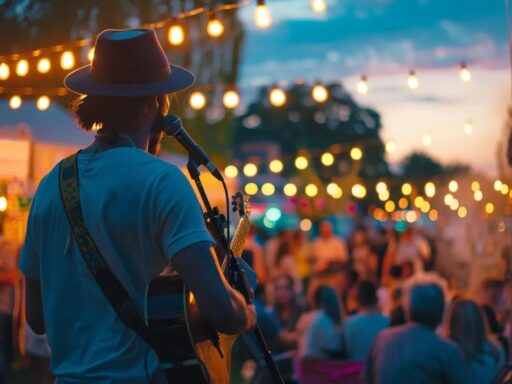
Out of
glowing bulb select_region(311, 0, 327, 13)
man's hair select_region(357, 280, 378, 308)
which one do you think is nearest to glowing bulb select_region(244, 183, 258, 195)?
glowing bulb select_region(311, 0, 327, 13)

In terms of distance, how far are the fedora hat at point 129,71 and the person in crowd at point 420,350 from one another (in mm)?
3230

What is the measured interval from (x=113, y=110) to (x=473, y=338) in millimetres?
4616

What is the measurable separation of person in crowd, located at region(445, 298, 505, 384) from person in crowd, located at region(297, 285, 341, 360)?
4.11 feet

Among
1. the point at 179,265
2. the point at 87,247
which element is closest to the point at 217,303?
the point at 179,265

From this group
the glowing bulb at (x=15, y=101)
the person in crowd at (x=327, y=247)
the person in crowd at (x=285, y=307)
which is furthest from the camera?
the person in crowd at (x=327, y=247)

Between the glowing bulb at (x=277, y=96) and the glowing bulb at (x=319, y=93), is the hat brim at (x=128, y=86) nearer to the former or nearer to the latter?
the glowing bulb at (x=319, y=93)

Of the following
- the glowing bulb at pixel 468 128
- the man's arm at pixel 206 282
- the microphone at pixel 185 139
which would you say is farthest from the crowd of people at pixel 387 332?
the glowing bulb at pixel 468 128

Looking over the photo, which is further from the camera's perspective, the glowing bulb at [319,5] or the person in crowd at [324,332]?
the glowing bulb at [319,5]

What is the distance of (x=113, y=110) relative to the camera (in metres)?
2.65

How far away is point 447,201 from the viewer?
85.3ft

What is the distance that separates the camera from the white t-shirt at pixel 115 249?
240 centimetres

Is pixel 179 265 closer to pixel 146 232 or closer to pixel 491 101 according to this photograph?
pixel 146 232

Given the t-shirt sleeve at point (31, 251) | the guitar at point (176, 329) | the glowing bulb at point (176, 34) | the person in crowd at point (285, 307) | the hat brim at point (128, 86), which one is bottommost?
the person in crowd at point (285, 307)

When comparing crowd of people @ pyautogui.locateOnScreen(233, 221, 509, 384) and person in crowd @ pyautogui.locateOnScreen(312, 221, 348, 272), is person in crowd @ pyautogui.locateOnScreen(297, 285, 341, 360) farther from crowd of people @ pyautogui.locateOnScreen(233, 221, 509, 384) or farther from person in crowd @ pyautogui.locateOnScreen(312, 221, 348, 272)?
person in crowd @ pyautogui.locateOnScreen(312, 221, 348, 272)
